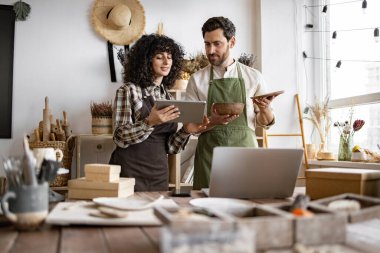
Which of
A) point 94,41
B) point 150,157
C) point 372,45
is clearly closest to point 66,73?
point 94,41

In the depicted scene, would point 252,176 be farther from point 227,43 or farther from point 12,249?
point 227,43

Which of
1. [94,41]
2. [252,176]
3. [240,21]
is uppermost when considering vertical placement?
[240,21]

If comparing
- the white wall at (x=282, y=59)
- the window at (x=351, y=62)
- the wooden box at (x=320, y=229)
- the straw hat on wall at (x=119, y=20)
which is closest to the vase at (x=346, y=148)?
the window at (x=351, y=62)

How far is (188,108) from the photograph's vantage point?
6.97 ft

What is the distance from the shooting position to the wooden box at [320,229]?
0.91 meters

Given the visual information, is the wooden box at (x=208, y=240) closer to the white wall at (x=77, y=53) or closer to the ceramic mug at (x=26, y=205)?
the ceramic mug at (x=26, y=205)

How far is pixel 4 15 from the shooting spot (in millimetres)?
3822

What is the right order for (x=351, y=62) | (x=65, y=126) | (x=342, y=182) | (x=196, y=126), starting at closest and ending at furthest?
(x=342, y=182), (x=196, y=126), (x=65, y=126), (x=351, y=62)

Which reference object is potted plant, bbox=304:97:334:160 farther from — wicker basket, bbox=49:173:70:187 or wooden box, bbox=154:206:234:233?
wooden box, bbox=154:206:234:233

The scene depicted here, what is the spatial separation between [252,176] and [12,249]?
93 cm

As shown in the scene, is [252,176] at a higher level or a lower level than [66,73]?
lower

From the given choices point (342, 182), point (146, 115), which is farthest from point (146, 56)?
point (342, 182)

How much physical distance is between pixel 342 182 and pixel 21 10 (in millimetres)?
3364

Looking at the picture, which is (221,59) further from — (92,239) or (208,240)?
(208,240)
